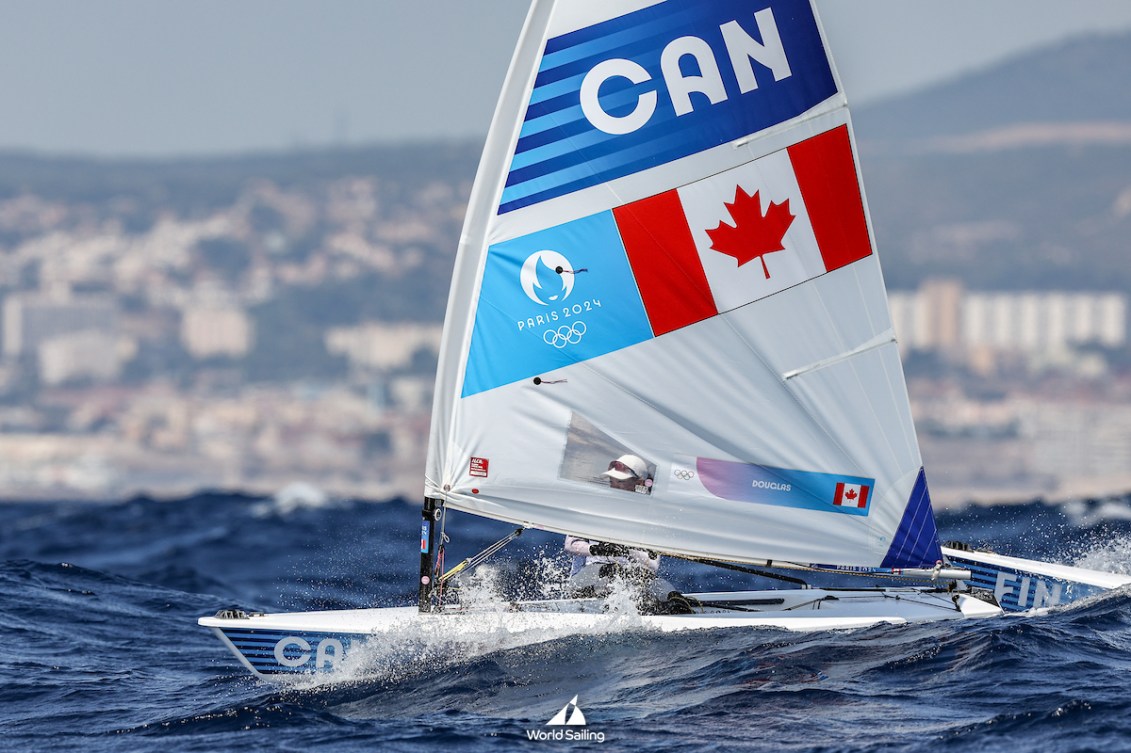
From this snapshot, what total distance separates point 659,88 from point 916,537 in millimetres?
3586

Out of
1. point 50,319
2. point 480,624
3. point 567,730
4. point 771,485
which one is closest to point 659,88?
point 771,485

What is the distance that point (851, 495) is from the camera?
36.1 feet

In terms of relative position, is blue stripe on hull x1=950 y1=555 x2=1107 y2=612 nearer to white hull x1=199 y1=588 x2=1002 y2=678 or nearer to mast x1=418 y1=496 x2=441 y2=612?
white hull x1=199 y1=588 x2=1002 y2=678

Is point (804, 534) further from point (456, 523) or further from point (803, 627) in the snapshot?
point (456, 523)

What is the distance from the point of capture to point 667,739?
8867 mm

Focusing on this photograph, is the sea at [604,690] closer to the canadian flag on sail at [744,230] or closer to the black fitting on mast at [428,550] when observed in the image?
the black fitting on mast at [428,550]

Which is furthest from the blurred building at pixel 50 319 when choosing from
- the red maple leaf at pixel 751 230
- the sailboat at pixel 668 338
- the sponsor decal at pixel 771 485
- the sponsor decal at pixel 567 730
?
the sponsor decal at pixel 567 730

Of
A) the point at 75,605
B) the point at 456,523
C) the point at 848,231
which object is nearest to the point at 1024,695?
the point at 848,231

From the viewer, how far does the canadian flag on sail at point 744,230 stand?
1071cm

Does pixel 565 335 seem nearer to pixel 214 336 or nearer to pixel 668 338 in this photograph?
pixel 668 338

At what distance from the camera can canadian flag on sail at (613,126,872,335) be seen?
10711 mm

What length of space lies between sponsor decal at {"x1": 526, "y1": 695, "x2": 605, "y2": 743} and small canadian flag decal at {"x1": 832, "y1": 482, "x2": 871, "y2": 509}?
266 cm

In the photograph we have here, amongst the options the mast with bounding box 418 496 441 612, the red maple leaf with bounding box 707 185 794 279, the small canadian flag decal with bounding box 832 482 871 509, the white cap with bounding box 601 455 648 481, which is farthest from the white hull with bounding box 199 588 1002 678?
the red maple leaf with bounding box 707 185 794 279

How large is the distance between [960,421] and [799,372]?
157703 mm
